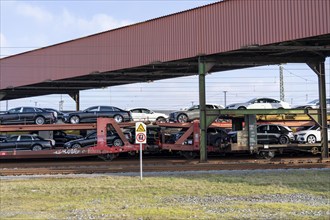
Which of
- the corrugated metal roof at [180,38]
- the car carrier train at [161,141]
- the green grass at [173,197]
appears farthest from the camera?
the car carrier train at [161,141]

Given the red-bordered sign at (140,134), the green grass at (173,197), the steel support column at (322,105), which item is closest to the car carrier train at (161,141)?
the steel support column at (322,105)

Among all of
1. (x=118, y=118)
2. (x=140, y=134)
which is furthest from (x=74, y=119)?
(x=140, y=134)

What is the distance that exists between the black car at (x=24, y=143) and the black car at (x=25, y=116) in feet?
4.57

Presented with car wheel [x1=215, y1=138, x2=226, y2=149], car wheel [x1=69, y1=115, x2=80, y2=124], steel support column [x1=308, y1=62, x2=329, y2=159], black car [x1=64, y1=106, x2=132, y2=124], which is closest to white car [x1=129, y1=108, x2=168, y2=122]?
black car [x1=64, y1=106, x2=132, y2=124]

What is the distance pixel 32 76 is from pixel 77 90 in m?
7.76

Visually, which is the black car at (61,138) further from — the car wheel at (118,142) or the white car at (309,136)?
the white car at (309,136)

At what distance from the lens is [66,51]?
115 feet

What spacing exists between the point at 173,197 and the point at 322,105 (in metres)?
17.4

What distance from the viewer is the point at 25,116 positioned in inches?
1123

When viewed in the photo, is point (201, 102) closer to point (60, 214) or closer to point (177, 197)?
point (177, 197)

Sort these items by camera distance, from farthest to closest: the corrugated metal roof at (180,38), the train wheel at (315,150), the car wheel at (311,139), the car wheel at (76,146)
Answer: the car wheel at (311,139)
the train wheel at (315,150)
the car wheel at (76,146)
the corrugated metal roof at (180,38)

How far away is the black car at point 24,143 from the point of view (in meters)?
27.0

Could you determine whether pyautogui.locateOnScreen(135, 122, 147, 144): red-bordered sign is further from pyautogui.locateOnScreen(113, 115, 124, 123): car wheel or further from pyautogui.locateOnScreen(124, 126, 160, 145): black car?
pyautogui.locateOnScreen(113, 115, 124, 123): car wheel

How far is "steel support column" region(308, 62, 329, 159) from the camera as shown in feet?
90.0
